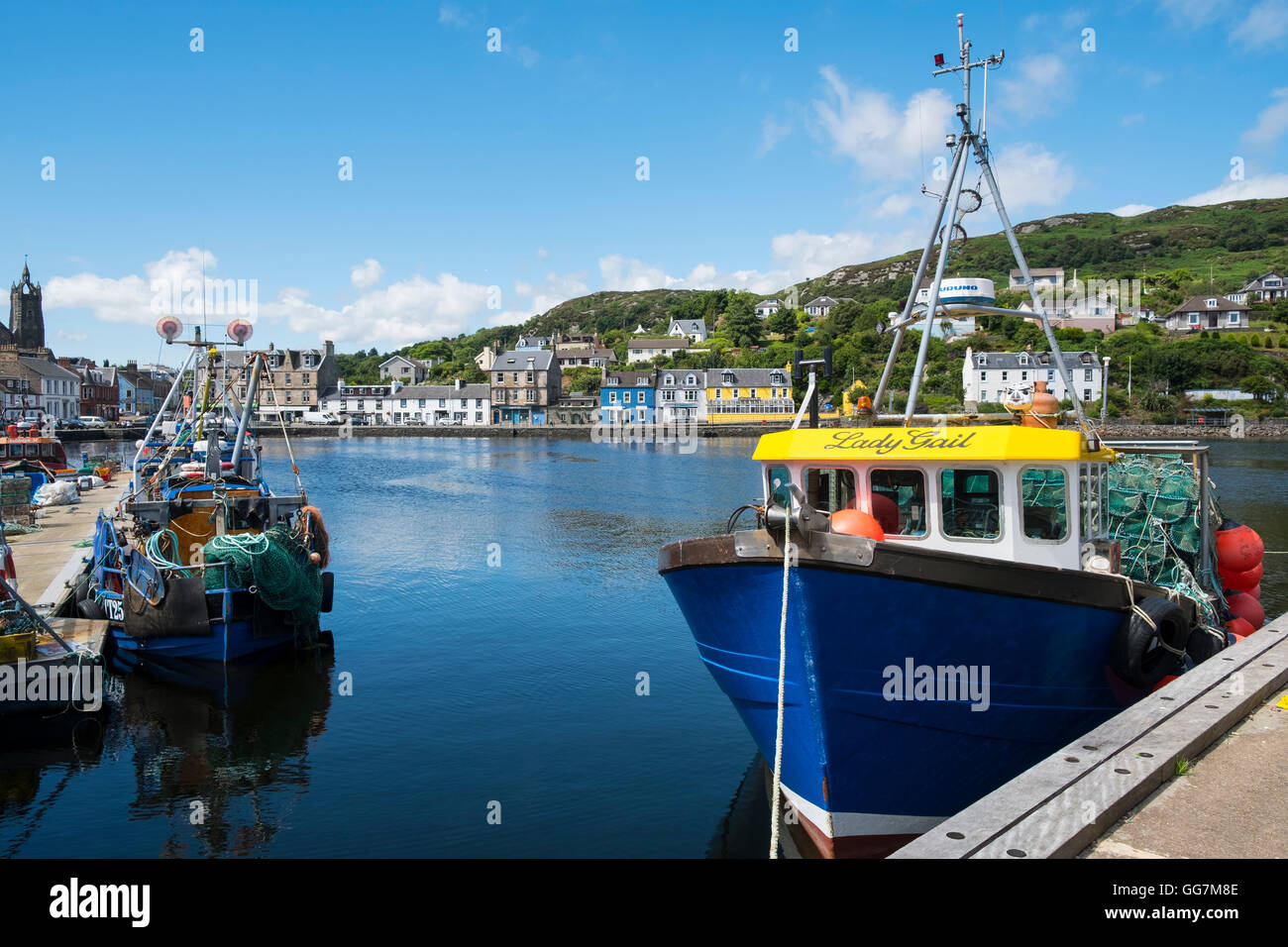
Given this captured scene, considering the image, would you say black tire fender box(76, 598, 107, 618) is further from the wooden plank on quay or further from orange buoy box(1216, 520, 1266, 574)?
orange buoy box(1216, 520, 1266, 574)

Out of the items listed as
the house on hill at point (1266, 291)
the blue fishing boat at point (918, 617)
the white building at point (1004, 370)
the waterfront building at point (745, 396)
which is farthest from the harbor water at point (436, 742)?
the house on hill at point (1266, 291)

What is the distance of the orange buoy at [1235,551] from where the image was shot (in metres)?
13.7

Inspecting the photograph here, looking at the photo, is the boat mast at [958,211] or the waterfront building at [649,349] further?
the waterfront building at [649,349]

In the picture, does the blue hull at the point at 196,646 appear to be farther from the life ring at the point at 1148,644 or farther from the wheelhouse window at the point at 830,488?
the life ring at the point at 1148,644

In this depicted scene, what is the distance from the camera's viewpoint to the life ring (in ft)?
29.1

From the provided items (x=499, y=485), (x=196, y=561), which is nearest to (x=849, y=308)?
(x=499, y=485)

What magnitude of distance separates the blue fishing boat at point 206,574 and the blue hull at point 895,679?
1070 centimetres

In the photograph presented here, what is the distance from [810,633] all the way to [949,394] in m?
97.2

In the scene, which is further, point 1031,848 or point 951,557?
point 951,557

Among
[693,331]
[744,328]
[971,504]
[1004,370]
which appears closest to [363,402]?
[693,331]

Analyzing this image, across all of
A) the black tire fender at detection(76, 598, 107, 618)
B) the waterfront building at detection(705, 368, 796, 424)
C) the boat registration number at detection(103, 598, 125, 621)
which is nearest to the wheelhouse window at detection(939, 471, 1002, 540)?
the boat registration number at detection(103, 598, 125, 621)

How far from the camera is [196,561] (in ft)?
59.6

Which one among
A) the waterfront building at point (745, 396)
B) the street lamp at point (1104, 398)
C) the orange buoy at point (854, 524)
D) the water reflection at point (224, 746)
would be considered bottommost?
the water reflection at point (224, 746)
